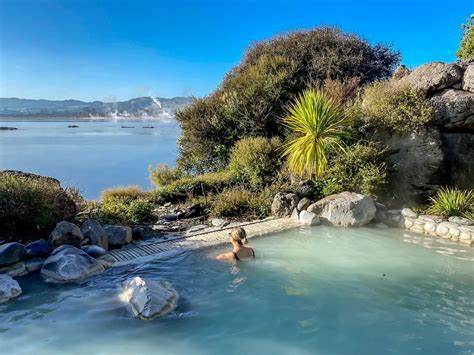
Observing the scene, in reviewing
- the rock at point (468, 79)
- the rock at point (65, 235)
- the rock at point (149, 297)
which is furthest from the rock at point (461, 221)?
the rock at point (65, 235)

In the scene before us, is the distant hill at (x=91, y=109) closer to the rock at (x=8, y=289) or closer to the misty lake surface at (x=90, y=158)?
the misty lake surface at (x=90, y=158)

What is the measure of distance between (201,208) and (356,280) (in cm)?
449

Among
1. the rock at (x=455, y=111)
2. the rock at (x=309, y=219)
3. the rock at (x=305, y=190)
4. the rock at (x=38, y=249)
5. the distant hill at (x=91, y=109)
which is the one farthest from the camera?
the distant hill at (x=91, y=109)

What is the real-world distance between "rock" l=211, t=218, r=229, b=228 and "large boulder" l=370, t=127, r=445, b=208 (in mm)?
3832

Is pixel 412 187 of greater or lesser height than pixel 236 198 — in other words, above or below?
above

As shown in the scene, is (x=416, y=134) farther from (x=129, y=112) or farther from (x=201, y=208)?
(x=129, y=112)

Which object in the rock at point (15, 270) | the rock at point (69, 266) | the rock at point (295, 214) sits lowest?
the rock at point (15, 270)

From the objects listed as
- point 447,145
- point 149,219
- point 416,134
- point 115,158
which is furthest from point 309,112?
point 115,158

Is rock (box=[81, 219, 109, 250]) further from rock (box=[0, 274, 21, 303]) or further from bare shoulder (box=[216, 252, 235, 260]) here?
bare shoulder (box=[216, 252, 235, 260])

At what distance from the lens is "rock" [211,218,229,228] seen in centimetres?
816

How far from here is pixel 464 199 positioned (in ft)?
26.1

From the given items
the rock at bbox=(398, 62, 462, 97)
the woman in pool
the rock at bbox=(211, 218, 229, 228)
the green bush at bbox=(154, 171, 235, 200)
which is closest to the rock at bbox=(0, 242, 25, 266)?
the woman in pool

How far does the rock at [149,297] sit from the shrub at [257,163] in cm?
544

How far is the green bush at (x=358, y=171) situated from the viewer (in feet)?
28.5
